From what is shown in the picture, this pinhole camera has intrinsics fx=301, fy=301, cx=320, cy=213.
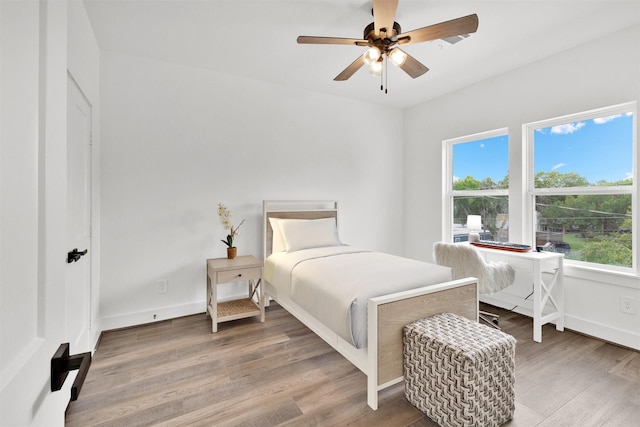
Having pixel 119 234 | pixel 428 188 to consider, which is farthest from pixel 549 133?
pixel 119 234

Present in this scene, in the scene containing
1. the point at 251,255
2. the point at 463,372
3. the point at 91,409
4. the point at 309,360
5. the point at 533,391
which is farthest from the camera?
the point at 251,255

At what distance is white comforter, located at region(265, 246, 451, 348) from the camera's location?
1.85 meters

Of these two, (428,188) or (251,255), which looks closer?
(251,255)

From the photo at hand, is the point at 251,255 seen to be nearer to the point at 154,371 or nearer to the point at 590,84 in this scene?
the point at 154,371

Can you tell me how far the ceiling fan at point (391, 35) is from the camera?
5.88 ft

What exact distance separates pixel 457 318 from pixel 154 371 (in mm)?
2150

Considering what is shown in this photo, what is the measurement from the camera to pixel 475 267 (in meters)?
2.79

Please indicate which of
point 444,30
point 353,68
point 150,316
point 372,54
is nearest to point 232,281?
point 150,316

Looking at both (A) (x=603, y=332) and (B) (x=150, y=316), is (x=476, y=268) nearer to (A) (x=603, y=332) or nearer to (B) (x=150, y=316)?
(A) (x=603, y=332)

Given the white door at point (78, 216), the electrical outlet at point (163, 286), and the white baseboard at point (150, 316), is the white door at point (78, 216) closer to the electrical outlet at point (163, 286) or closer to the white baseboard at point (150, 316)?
the white baseboard at point (150, 316)

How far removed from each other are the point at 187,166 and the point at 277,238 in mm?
1212

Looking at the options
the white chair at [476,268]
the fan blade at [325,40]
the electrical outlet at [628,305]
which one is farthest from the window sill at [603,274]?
the fan blade at [325,40]

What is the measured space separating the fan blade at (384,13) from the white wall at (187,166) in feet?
6.31

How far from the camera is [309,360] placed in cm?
232
